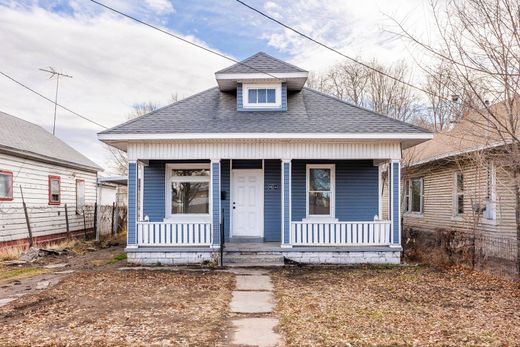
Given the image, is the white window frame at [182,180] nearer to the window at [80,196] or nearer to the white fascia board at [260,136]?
the white fascia board at [260,136]

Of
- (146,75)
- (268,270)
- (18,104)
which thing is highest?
(146,75)

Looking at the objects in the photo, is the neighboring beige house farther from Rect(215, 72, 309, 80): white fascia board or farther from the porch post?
the porch post

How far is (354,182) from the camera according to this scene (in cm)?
1228

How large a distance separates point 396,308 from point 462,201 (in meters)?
8.74

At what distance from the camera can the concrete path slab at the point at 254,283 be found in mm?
8039

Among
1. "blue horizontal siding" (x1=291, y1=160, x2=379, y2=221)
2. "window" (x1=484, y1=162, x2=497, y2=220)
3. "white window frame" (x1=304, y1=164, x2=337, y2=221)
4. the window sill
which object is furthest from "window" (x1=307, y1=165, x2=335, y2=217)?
the window sill

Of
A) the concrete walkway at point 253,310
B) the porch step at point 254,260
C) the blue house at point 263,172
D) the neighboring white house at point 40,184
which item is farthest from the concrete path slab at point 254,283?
the neighboring white house at point 40,184

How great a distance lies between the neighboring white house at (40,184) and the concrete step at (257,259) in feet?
23.5

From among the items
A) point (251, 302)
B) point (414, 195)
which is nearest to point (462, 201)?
point (414, 195)

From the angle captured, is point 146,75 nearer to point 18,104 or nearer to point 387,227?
point 18,104

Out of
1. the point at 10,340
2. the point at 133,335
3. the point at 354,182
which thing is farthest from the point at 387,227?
the point at 10,340

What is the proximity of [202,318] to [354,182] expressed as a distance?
7471 mm

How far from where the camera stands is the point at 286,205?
1063 centimetres

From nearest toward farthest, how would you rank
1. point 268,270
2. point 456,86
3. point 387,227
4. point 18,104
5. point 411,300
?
point 411,300
point 456,86
point 268,270
point 387,227
point 18,104
